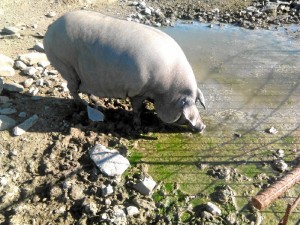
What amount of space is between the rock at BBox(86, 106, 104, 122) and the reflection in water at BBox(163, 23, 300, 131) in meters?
1.61

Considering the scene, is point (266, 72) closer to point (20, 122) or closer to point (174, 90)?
point (174, 90)

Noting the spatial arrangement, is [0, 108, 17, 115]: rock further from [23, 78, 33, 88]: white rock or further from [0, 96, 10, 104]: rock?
[23, 78, 33, 88]: white rock

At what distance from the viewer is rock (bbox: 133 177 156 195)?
176 inches

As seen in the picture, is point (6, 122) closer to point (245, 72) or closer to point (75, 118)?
point (75, 118)

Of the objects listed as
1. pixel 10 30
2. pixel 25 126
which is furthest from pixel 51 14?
pixel 25 126

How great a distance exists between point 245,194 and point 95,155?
1.87 m

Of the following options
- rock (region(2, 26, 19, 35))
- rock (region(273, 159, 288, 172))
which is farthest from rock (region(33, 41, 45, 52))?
rock (region(273, 159, 288, 172))

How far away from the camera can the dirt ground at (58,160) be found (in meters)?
4.21

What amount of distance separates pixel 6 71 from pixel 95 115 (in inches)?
77.8

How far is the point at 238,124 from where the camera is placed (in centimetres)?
574

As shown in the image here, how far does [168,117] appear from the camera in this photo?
213 inches

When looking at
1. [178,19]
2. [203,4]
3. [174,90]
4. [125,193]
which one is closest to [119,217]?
[125,193]

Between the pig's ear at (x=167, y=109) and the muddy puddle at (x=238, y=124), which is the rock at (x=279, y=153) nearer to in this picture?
the muddy puddle at (x=238, y=124)

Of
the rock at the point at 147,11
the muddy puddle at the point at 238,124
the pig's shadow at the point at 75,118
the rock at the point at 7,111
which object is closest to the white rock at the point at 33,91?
the pig's shadow at the point at 75,118
